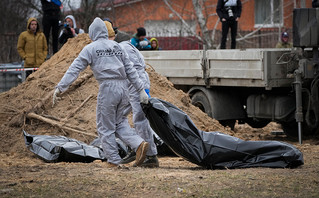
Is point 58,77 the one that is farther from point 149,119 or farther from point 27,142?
point 149,119

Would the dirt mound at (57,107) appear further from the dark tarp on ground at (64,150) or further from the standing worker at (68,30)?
the standing worker at (68,30)

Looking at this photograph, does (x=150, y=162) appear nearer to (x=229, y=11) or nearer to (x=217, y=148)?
(x=217, y=148)

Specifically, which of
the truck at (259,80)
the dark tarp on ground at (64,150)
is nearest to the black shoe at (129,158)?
the dark tarp on ground at (64,150)

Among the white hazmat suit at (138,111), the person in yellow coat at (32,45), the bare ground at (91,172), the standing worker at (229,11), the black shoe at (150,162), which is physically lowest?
the black shoe at (150,162)

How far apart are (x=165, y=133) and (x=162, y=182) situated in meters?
1.46

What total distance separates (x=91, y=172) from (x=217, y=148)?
5.40 ft

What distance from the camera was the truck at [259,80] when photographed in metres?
12.1

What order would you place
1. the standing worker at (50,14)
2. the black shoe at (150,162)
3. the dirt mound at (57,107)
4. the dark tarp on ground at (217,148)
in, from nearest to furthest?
the dark tarp on ground at (217,148) → the black shoe at (150,162) → the dirt mound at (57,107) → the standing worker at (50,14)

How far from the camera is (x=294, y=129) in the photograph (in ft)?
44.5

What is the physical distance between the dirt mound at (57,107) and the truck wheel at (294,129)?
5.90ft

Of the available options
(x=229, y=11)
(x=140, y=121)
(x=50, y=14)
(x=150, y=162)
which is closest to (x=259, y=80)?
(x=229, y=11)

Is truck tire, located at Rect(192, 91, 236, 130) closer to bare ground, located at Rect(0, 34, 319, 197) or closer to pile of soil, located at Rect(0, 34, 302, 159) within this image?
pile of soil, located at Rect(0, 34, 302, 159)

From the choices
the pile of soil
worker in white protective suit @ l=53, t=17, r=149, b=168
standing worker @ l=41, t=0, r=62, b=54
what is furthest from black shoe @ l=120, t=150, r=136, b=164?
standing worker @ l=41, t=0, r=62, b=54

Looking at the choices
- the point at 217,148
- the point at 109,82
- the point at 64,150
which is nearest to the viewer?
the point at 217,148
